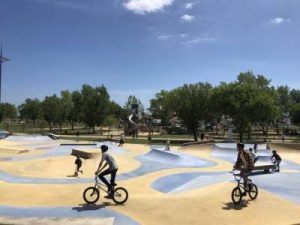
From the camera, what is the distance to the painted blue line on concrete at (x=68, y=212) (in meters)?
12.2

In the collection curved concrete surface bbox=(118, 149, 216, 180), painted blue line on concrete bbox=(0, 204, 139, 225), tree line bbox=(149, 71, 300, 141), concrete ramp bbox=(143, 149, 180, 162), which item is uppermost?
tree line bbox=(149, 71, 300, 141)

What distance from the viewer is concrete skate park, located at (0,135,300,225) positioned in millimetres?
12117

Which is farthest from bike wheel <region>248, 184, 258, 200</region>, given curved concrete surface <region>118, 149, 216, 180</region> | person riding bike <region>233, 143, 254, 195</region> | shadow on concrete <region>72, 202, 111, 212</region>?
curved concrete surface <region>118, 149, 216, 180</region>

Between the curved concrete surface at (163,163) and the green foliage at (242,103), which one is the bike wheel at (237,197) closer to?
the curved concrete surface at (163,163)

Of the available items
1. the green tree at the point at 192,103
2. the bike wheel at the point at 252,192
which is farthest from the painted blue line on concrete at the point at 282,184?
the green tree at the point at 192,103

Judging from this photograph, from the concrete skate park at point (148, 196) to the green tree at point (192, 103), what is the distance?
97.3ft

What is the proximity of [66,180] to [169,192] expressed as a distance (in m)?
5.51

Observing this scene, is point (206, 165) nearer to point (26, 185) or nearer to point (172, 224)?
point (26, 185)

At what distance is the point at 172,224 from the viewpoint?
37.7 feet

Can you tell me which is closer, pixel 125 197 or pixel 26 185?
pixel 125 197

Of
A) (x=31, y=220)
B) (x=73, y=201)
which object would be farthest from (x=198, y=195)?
(x=31, y=220)

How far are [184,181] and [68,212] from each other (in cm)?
952

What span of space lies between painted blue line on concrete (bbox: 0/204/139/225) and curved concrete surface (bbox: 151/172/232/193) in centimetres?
597

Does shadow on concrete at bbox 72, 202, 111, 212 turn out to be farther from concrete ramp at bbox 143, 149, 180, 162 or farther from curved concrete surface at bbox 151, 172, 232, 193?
concrete ramp at bbox 143, 149, 180, 162
